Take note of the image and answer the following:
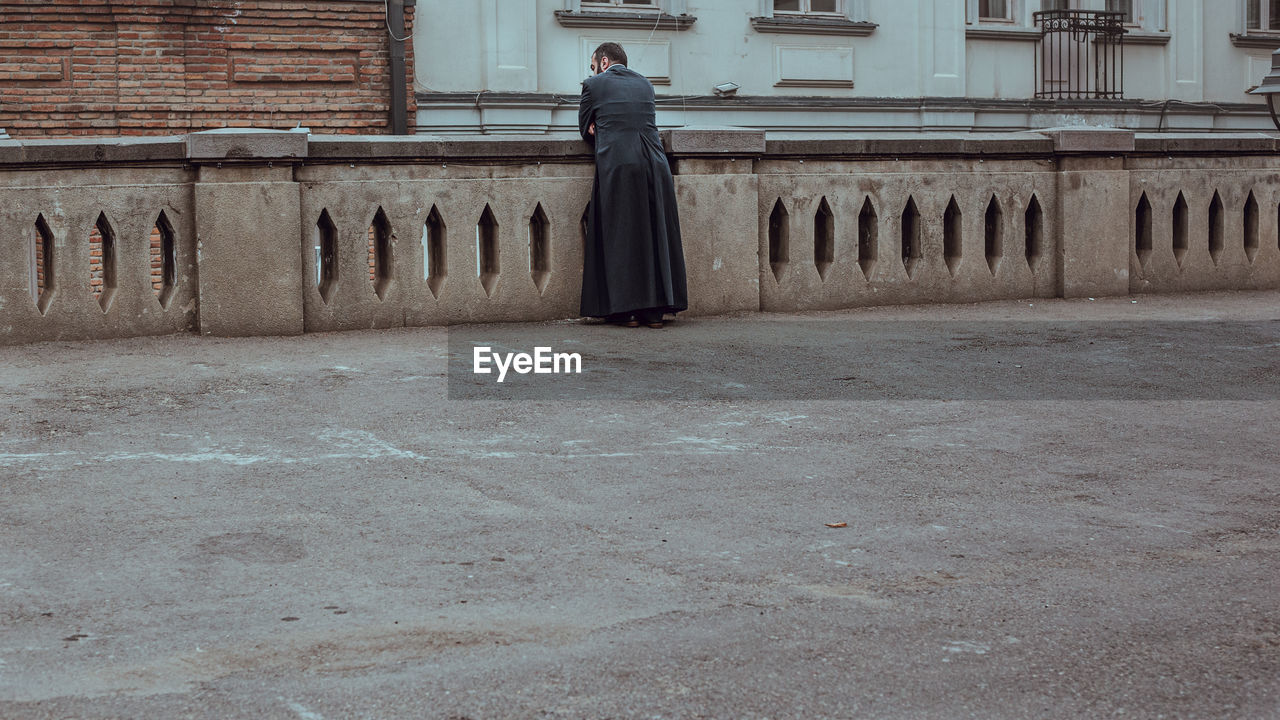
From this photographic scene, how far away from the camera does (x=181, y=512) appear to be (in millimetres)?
4777

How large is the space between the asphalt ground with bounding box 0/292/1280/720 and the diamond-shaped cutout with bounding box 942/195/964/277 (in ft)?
9.57

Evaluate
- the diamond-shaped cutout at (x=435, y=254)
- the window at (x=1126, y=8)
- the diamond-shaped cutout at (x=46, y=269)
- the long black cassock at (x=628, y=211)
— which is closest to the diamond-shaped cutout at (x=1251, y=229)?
the long black cassock at (x=628, y=211)

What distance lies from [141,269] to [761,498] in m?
5.38

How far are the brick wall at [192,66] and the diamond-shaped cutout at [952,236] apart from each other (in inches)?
308

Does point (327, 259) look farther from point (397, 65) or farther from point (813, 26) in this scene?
point (813, 26)

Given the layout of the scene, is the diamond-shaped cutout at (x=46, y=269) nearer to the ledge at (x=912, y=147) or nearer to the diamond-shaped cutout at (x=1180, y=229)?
the ledge at (x=912, y=147)

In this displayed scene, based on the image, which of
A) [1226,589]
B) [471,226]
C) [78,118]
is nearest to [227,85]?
[78,118]

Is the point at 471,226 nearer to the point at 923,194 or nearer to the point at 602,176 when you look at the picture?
the point at 602,176

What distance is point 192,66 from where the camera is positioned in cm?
1620

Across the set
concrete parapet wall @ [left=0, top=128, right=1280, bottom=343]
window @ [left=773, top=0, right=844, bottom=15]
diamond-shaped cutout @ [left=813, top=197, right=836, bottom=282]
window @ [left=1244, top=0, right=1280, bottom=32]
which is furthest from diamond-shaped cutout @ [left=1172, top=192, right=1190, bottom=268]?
window @ [left=1244, top=0, right=1280, bottom=32]

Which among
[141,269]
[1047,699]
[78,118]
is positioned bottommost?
[1047,699]

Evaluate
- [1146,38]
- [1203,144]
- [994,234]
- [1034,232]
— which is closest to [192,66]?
[994,234]

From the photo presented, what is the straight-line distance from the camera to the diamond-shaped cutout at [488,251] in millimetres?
9789

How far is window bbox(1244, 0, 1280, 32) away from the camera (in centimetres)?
2136
